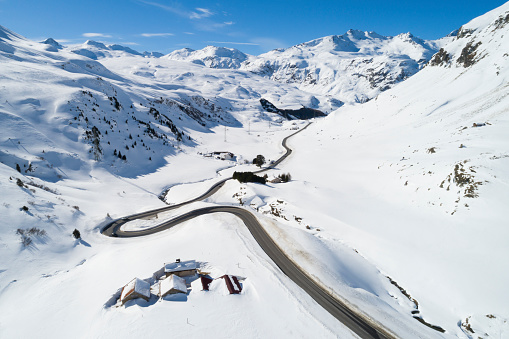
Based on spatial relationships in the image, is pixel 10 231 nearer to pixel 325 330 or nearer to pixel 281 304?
pixel 281 304

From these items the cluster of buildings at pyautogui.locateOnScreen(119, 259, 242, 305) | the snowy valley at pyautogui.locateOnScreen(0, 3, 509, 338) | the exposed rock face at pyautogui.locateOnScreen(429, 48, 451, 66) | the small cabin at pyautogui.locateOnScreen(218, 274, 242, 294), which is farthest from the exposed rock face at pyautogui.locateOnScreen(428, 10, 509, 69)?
the cluster of buildings at pyautogui.locateOnScreen(119, 259, 242, 305)

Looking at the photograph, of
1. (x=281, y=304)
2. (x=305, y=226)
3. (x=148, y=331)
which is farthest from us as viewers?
(x=305, y=226)

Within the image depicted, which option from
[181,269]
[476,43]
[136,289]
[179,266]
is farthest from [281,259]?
[476,43]

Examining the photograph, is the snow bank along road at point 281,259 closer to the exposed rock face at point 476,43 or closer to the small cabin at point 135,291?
the small cabin at point 135,291

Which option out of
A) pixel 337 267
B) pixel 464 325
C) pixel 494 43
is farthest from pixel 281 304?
pixel 494 43

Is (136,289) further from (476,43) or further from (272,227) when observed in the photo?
(476,43)

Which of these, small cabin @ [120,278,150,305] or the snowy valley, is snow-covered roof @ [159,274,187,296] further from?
small cabin @ [120,278,150,305]

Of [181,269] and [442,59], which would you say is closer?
[181,269]
